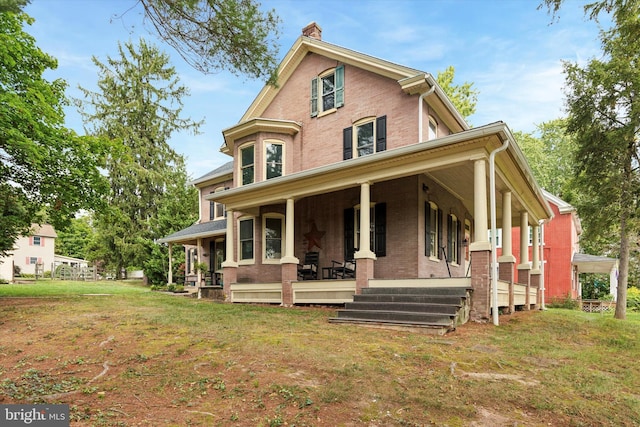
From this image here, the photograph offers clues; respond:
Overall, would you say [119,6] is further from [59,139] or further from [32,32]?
[32,32]

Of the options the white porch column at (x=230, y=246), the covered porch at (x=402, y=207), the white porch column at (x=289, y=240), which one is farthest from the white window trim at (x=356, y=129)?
the white porch column at (x=230, y=246)

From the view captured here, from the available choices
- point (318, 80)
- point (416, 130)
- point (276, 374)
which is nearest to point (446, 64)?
point (318, 80)

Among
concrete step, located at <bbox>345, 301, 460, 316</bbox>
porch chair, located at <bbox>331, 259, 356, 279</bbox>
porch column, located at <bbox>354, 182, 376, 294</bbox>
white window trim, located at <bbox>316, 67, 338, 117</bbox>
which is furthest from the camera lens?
white window trim, located at <bbox>316, 67, 338, 117</bbox>

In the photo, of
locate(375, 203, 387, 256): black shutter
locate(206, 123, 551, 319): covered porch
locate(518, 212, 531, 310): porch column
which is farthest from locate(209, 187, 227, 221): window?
locate(518, 212, 531, 310): porch column

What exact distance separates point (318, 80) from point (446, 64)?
680 inches

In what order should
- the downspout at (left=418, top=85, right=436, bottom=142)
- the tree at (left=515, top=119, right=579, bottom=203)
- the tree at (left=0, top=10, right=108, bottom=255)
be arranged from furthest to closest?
the tree at (left=515, top=119, right=579, bottom=203) → the downspout at (left=418, top=85, right=436, bottom=142) → the tree at (left=0, top=10, right=108, bottom=255)

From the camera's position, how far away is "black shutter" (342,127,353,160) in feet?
42.3

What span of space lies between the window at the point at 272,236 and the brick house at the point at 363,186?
36mm

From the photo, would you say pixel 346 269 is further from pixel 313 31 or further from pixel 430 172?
pixel 313 31

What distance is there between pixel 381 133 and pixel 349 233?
3.21 meters

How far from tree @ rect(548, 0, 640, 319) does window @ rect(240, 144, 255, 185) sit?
38.0ft

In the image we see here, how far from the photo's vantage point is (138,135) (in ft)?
108

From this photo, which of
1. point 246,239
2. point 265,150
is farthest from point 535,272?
point 265,150

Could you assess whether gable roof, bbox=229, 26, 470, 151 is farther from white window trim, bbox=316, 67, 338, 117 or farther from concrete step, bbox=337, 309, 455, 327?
concrete step, bbox=337, 309, 455, 327
